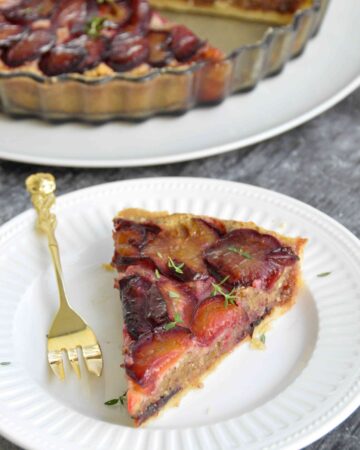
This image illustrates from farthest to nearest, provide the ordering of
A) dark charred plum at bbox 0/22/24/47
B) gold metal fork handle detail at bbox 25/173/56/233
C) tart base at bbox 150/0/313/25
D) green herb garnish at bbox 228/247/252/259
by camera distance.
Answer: tart base at bbox 150/0/313/25 → dark charred plum at bbox 0/22/24/47 → gold metal fork handle detail at bbox 25/173/56/233 → green herb garnish at bbox 228/247/252/259

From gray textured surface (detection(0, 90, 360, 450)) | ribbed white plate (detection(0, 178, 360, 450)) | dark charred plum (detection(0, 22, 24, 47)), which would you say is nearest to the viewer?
ribbed white plate (detection(0, 178, 360, 450))

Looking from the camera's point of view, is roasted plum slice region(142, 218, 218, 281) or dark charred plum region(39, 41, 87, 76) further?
dark charred plum region(39, 41, 87, 76)

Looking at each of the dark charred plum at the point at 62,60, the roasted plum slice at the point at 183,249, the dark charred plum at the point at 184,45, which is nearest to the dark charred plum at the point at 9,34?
the dark charred plum at the point at 62,60

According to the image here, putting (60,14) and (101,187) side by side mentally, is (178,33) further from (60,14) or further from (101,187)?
(101,187)

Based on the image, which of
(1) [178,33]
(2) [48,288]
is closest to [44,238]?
(2) [48,288]

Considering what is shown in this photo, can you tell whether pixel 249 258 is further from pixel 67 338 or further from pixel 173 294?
pixel 67 338

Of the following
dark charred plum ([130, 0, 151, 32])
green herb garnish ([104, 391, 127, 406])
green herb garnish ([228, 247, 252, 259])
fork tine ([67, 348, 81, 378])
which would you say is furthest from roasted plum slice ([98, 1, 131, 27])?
green herb garnish ([104, 391, 127, 406])

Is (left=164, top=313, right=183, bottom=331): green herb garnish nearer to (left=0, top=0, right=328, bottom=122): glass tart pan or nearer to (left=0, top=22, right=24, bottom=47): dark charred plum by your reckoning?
(left=0, top=0, right=328, bottom=122): glass tart pan
